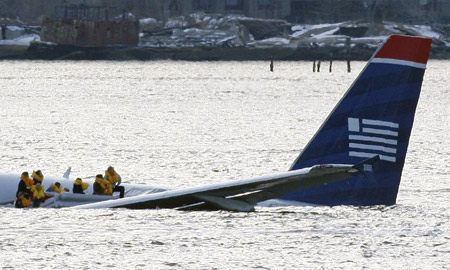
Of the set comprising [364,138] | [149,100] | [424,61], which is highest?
[424,61]

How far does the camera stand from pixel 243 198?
131ft

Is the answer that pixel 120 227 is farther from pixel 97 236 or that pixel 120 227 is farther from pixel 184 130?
pixel 184 130

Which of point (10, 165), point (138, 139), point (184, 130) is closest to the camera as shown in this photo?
point (10, 165)

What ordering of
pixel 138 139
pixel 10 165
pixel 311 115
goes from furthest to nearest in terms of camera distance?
pixel 311 115 < pixel 138 139 < pixel 10 165

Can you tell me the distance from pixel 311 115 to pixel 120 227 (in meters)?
95.6

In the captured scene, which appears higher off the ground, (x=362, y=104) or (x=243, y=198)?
(x=362, y=104)

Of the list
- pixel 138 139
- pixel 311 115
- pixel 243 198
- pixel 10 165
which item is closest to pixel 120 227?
pixel 243 198

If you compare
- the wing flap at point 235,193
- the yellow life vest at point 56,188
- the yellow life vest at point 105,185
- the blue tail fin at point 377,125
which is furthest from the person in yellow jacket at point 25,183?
the blue tail fin at point 377,125

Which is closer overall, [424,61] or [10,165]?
[424,61]

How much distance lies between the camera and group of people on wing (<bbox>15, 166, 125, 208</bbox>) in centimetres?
4225

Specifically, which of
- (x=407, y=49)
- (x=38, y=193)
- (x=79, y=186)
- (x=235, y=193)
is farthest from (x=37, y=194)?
(x=407, y=49)

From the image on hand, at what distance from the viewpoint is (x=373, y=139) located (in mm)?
40344

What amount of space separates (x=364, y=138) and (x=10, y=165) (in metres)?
40.2

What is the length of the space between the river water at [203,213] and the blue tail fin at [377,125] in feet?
4.15
